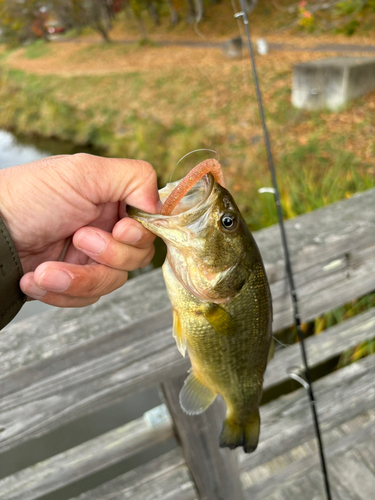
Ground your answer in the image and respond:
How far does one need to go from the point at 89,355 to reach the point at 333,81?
754 cm

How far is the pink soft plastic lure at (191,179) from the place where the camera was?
2.79ft

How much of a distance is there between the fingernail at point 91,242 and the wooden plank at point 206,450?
0.65m

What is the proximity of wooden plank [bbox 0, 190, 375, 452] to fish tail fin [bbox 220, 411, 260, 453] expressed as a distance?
0.29m

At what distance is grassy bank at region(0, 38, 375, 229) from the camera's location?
563 cm

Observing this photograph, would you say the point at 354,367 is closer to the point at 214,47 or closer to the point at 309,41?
the point at 309,41

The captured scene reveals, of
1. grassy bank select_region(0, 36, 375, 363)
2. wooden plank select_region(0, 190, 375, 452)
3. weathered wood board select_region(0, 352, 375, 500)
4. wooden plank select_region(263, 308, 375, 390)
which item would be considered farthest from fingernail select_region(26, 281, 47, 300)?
grassy bank select_region(0, 36, 375, 363)

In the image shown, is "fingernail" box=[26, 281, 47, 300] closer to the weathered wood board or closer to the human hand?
the human hand

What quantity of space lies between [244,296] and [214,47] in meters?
14.6

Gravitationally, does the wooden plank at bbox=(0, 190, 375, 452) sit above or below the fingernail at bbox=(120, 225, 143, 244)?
below

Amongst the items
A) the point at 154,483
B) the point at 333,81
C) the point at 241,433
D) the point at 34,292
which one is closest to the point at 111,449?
the point at 154,483

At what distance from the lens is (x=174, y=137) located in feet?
27.3

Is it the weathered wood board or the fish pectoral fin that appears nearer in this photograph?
the fish pectoral fin

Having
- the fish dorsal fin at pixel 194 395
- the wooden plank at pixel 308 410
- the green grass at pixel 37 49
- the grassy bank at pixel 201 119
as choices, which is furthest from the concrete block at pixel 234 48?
the green grass at pixel 37 49

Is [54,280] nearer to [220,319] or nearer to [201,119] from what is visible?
[220,319]
